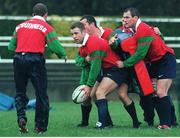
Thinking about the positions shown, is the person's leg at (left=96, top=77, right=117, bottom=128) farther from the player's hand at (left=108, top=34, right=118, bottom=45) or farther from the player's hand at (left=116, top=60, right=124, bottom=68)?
the player's hand at (left=108, top=34, right=118, bottom=45)

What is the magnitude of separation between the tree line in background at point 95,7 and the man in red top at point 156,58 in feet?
54.6

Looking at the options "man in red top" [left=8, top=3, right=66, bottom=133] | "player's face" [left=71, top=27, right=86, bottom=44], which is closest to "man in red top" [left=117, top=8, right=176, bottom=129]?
"player's face" [left=71, top=27, right=86, bottom=44]

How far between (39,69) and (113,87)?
159 centimetres

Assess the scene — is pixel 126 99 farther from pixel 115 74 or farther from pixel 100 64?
pixel 100 64

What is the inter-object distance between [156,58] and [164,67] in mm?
194

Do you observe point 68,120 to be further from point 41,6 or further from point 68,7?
point 68,7

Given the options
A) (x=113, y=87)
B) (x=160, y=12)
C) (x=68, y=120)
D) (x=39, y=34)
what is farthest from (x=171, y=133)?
(x=160, y=12)

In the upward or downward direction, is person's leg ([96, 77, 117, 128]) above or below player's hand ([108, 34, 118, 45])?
below

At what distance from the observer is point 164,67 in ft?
46.4

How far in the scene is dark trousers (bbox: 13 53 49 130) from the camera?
509 inches

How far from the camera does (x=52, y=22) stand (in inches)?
966

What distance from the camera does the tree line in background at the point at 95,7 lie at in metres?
31.0

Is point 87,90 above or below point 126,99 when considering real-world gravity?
above

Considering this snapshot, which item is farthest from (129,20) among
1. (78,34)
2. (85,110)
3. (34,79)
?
(34,79)
